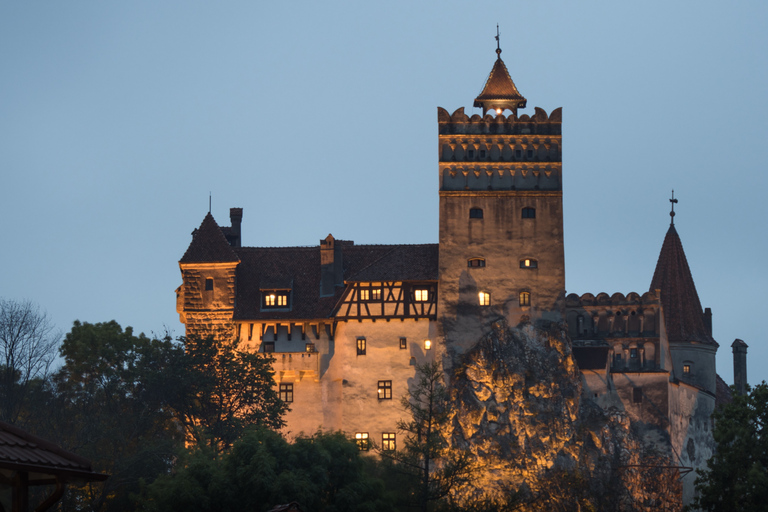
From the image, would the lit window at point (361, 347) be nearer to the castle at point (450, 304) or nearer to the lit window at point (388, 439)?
the castle at point (450, 304)

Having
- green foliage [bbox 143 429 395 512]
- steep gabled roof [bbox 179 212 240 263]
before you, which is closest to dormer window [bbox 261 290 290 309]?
steep gabled roof [bbox 179 212 240 263]

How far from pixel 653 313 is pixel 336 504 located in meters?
29.6

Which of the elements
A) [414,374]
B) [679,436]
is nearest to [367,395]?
[414,374]

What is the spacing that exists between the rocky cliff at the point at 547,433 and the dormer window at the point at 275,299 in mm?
10438

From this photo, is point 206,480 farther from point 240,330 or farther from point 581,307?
point 581,307

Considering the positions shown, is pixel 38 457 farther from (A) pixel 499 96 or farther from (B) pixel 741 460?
(A) pixel 499 96

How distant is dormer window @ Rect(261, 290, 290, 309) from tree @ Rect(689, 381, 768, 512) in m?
25.4

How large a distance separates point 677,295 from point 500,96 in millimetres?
17494

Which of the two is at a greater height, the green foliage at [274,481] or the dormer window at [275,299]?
the dormer window at [275,299]

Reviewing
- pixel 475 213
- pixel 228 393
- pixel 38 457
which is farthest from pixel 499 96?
pixel 38 457

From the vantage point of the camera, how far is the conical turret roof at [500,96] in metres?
75.6

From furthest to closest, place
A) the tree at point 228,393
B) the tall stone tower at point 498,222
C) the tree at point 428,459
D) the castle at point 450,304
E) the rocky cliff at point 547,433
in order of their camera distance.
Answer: the tall stone tower at point 498,222
the castle at point 450,304
the rocky cliff at point 547,433
the tree at point 228,393
the tree at point 428,459

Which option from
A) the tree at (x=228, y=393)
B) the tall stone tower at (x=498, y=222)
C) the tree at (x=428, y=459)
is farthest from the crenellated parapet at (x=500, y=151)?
the tree at (x=228, y=393)

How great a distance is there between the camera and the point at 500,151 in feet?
234
